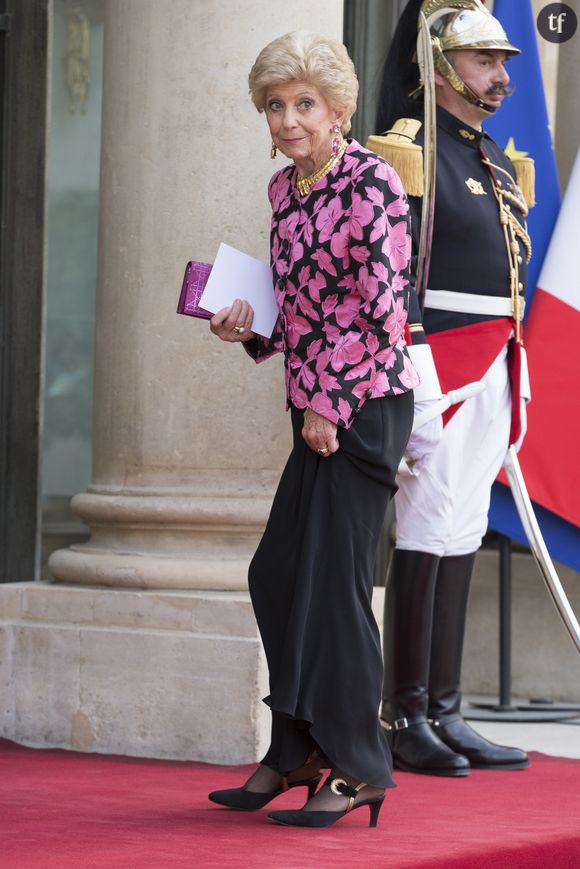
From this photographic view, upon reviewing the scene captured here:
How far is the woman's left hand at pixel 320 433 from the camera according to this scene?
369cm

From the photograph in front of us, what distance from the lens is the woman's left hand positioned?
3.69 m

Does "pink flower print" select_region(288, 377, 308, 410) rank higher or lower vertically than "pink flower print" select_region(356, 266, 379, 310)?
lower

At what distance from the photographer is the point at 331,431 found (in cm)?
369

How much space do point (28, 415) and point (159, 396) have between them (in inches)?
61.8

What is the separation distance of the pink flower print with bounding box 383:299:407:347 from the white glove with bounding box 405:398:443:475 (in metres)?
0.72

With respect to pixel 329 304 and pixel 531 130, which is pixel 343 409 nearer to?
pixel 329 304

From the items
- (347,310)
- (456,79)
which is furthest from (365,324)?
(456,79)

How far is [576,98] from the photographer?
20.9ft

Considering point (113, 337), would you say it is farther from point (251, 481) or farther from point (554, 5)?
point (554, 5)

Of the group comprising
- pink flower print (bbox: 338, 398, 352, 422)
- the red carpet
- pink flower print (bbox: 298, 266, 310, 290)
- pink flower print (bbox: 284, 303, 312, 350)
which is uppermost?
pink flower print (bbox: 298, 266, 310, 290)

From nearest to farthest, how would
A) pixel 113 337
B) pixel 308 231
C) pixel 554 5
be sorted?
pixel 308 231 < pixel 113 337 < pixel 554 5

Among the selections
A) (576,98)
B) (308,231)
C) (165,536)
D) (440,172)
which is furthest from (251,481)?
(576,98)

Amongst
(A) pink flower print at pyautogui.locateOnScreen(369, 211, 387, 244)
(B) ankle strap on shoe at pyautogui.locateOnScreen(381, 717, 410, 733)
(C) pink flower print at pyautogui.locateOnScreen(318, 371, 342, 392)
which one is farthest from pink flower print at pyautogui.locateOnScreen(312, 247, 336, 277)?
(B) ankle strap on shoe at pyautogui.locateOnScreen(381, 717, 410, 733)

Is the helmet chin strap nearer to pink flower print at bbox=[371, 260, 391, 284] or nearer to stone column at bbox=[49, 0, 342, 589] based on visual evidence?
stone column at bbox=[49, 0, 342, 589]
